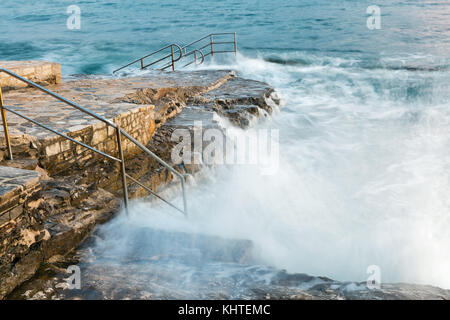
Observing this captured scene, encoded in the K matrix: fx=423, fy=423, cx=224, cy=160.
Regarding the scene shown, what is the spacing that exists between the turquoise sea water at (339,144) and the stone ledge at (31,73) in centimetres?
393

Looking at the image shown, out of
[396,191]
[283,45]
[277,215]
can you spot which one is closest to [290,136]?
[396,191]

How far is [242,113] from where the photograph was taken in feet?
33.4

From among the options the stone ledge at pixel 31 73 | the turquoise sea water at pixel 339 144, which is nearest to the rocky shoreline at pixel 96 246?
the stone ledge at pixel 31 73

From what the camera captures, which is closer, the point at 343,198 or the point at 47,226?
the point at 47,226

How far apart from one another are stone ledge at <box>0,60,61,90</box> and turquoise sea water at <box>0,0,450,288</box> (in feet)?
12.9

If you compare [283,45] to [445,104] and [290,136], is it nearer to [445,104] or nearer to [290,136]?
[445,104]

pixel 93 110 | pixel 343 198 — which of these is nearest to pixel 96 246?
pixel 93 110

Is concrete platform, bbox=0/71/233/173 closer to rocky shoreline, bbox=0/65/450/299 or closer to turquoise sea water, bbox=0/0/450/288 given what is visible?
rocky shoreline, bbox=0/65/450/299

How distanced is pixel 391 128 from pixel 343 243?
249 inches

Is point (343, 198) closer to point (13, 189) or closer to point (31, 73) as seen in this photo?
point (13, 189)

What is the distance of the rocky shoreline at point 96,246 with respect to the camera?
348 centimetres

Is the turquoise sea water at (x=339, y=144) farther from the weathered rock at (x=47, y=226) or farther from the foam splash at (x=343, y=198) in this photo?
the weathered rock at (x=47, y=226)

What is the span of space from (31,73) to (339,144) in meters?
7.10

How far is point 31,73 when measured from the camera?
8.23m
